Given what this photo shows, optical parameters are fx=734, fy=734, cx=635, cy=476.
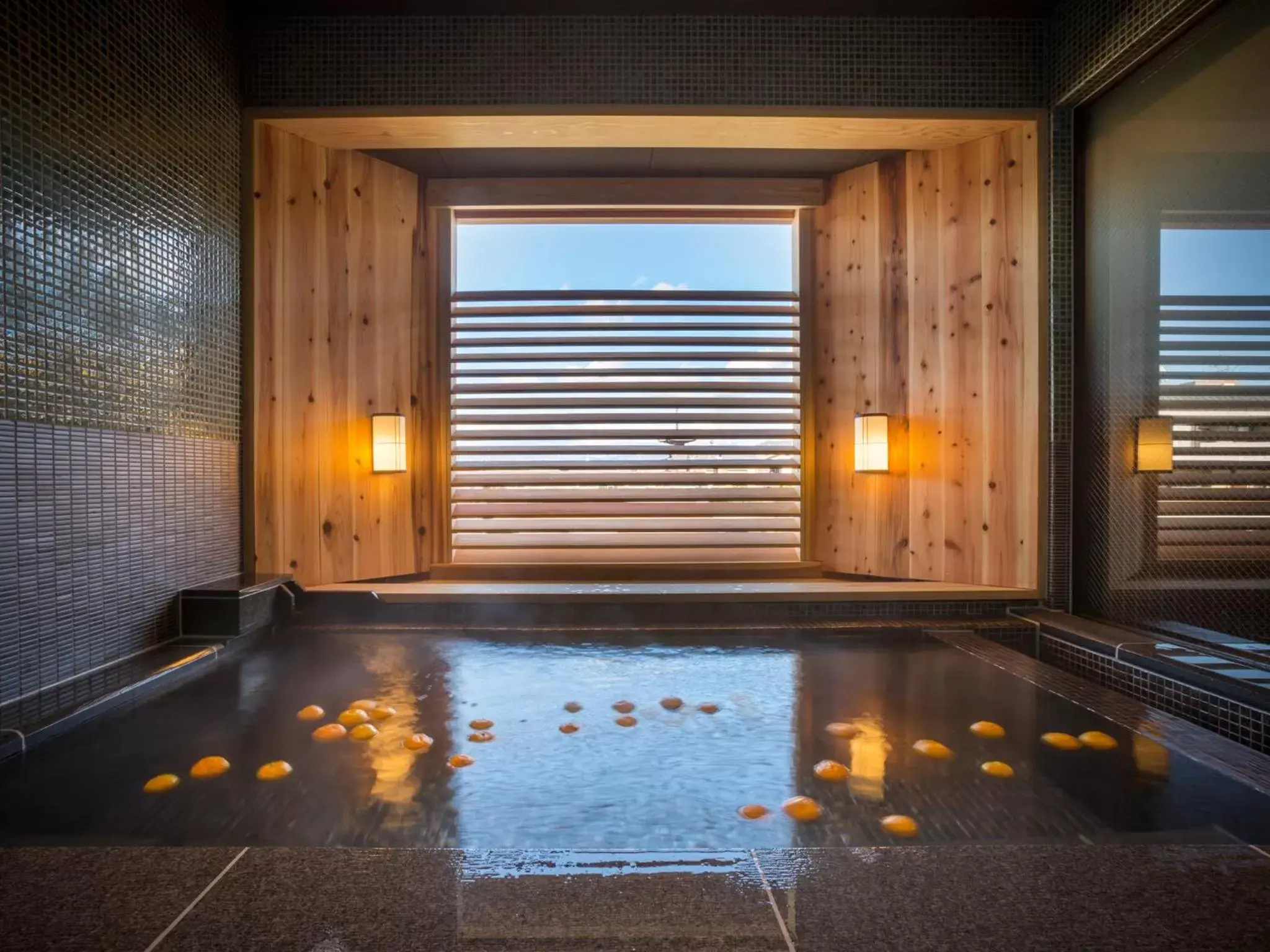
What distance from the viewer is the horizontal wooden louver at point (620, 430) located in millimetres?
4375

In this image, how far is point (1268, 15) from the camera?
2.39 meters

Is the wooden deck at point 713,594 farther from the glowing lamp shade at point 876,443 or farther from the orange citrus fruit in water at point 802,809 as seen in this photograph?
the orange citrus fruit in water at point 802,809

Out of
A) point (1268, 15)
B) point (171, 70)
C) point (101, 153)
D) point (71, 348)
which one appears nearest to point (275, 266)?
point (171, 70)

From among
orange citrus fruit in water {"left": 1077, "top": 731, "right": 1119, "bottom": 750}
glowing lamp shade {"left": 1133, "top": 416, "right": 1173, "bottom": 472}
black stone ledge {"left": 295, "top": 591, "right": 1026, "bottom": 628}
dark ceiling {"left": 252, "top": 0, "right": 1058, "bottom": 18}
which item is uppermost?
dark ceiling {"left": 252, "top": 0, "right": 1058, "bottom": 18}

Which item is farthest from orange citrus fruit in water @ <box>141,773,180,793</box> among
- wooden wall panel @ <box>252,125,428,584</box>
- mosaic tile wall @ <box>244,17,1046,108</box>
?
mosaic tile wall @ <box>244,17,1046,108</box>

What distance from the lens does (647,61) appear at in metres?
3.53

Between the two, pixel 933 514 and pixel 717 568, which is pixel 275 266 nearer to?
pixel 717 568

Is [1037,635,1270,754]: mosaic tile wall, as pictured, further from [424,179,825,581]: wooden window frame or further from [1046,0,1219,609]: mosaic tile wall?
[424,179,825,581]: wooden window frame

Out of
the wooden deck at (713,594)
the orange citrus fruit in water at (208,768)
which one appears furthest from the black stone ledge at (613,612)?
the orange citrus fruit in water at (208,768)

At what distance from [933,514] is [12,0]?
4.16 metres

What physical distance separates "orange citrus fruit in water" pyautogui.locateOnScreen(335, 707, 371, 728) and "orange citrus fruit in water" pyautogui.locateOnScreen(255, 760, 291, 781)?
296mm

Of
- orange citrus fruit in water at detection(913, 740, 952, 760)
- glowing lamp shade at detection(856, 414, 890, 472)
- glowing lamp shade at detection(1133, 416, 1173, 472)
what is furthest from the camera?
glowing lamp shade at detection(856, 414, 890, 472)

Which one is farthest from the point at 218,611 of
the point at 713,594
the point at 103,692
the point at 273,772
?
the point at 713,594

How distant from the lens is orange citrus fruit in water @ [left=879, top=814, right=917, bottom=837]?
1432 mm
